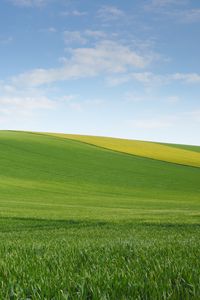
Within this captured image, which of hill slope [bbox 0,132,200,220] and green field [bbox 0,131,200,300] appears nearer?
green field [bbox 0,131,200,300]

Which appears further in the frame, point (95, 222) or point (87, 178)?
point (87, 178)

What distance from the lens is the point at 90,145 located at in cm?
9406

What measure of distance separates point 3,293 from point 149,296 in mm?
979

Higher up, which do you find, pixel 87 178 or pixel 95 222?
pixel 95 222

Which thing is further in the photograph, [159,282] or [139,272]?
[139,272]

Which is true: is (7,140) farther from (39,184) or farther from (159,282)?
(159,282)

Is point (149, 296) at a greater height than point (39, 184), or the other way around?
point (149, 296)

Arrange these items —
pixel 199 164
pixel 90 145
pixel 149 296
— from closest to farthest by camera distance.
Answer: pixel 149 296 → pixel 199 164 → pixel 90 145

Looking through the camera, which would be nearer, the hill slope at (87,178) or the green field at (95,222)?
the green field at (95,222)

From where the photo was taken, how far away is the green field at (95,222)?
129 inches

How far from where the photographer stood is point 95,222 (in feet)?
77.7

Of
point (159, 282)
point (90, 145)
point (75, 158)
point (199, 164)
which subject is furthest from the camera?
point (90, 145)

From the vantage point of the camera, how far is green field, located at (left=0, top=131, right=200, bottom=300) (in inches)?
129

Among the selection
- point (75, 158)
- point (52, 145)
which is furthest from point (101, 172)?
point (52, 145)
